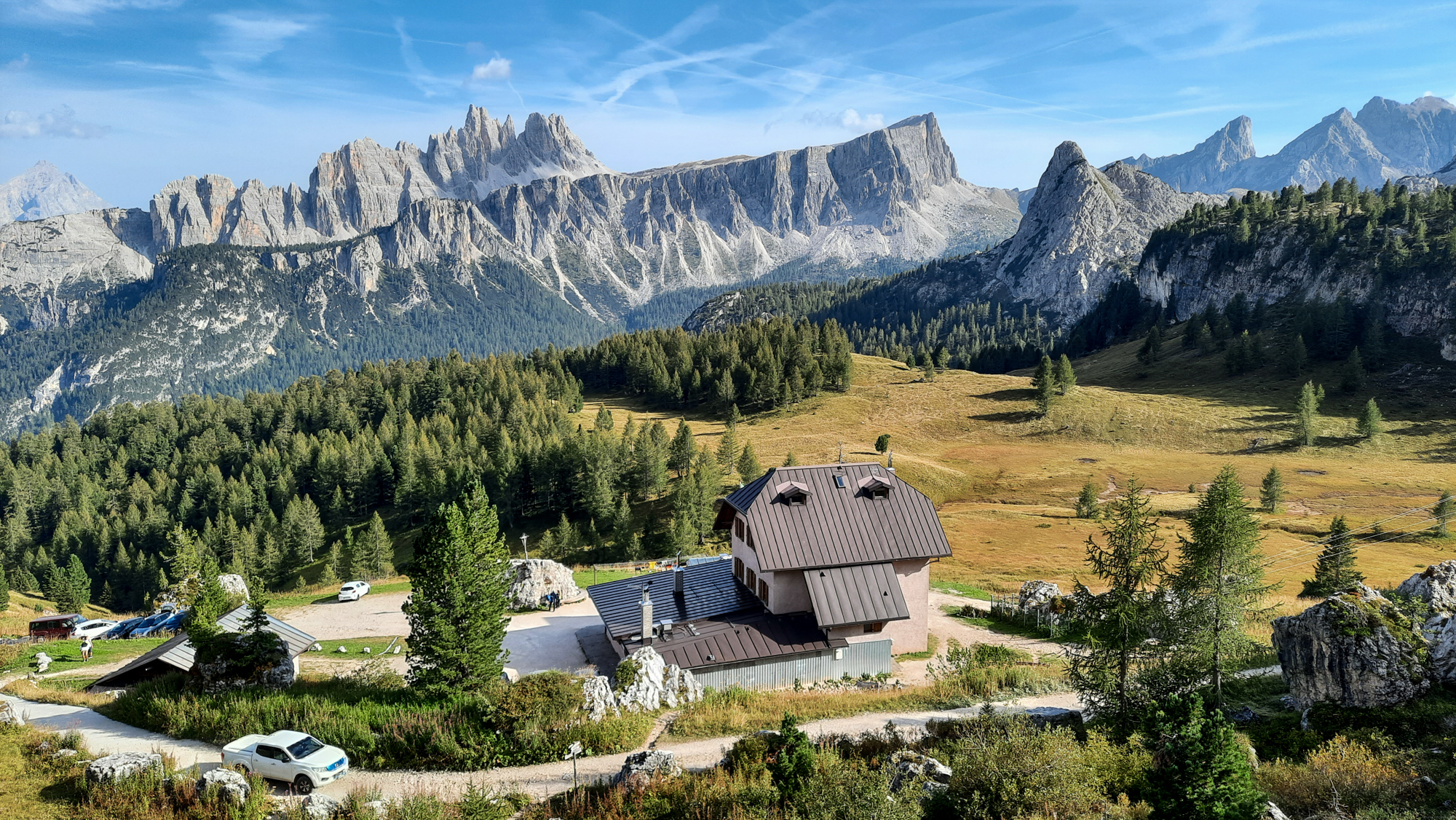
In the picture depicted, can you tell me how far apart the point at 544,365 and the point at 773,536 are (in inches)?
5450

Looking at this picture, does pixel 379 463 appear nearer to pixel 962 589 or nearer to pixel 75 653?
pixel 75 653

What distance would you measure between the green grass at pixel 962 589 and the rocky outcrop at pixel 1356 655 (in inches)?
1097

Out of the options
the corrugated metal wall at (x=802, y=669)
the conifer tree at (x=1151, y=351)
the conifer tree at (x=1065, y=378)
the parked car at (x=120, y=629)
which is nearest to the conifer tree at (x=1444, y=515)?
the conifer tree at (x=1065, y=378)

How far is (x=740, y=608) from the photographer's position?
38.8 metres

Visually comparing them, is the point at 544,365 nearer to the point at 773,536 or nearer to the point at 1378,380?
the point at 773,536

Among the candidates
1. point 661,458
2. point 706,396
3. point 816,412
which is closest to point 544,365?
point 706,396

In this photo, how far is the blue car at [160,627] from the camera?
159ft

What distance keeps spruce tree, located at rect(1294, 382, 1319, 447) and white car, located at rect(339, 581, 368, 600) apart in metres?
127

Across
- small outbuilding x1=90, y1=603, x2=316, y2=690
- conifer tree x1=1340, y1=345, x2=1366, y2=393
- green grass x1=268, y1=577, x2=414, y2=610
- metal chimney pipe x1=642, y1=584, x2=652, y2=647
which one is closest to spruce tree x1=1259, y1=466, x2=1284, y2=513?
conifer tree x1=1340, y1=345, x2=1366, y2=393

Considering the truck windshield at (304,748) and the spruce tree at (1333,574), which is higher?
the truck windshield at (304,748)

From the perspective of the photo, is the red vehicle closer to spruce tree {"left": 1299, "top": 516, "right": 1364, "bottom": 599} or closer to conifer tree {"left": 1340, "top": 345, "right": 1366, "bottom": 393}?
spruce tree {"left": 1299, "top": 516, "right": 1364, "bottom": 599}

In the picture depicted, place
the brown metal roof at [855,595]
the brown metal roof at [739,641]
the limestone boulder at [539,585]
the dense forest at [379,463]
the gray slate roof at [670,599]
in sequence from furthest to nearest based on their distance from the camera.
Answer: the dense forest at [379,463] < the limestone boulder at [539,585] < the gray slate roof at [670,599] < the brown metal roof at [855,595] < the brown metal roof at [739,641]

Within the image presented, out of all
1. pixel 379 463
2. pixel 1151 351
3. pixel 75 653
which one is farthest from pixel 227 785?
pixel 1151 351

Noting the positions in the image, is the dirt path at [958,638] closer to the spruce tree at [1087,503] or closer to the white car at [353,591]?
the spruce tree at [1087,503]
